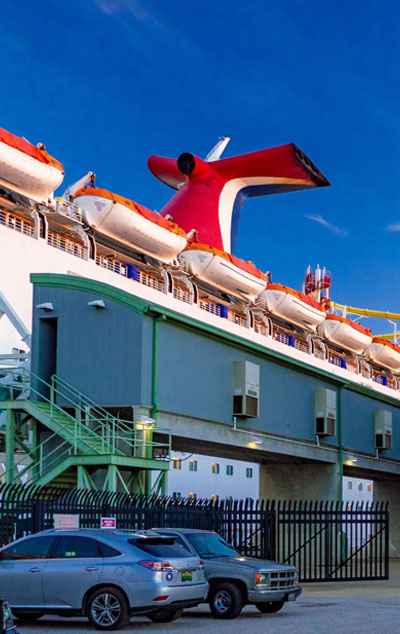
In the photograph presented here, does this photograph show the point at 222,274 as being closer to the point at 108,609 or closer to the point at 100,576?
the point at 100,576

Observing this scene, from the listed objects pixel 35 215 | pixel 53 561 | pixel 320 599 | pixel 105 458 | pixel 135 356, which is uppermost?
pixel 35 215

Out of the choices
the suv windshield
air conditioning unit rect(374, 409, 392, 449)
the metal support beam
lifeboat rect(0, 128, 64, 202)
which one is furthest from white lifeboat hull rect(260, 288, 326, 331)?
the suv windshield

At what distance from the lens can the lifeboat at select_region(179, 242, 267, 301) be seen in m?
68.0

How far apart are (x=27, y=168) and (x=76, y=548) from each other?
35364 millimetres

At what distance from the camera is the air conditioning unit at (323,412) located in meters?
35.2

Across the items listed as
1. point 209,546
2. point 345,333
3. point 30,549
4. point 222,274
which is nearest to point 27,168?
point 222,274

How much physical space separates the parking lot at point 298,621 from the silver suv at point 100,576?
0.35 m

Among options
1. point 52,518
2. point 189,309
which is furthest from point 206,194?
point 52,518

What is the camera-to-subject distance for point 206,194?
3369 inches

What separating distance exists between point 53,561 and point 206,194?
2892 inches

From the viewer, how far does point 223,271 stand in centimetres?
6988

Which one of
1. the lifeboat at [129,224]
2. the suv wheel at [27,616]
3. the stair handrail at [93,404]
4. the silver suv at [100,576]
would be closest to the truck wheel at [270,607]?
the silver suv at [100,576]

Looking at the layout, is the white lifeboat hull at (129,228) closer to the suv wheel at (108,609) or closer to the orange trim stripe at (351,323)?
the orange trim stripe at (351,323)

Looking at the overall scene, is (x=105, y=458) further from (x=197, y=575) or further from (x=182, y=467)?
(x=182, y=467)
